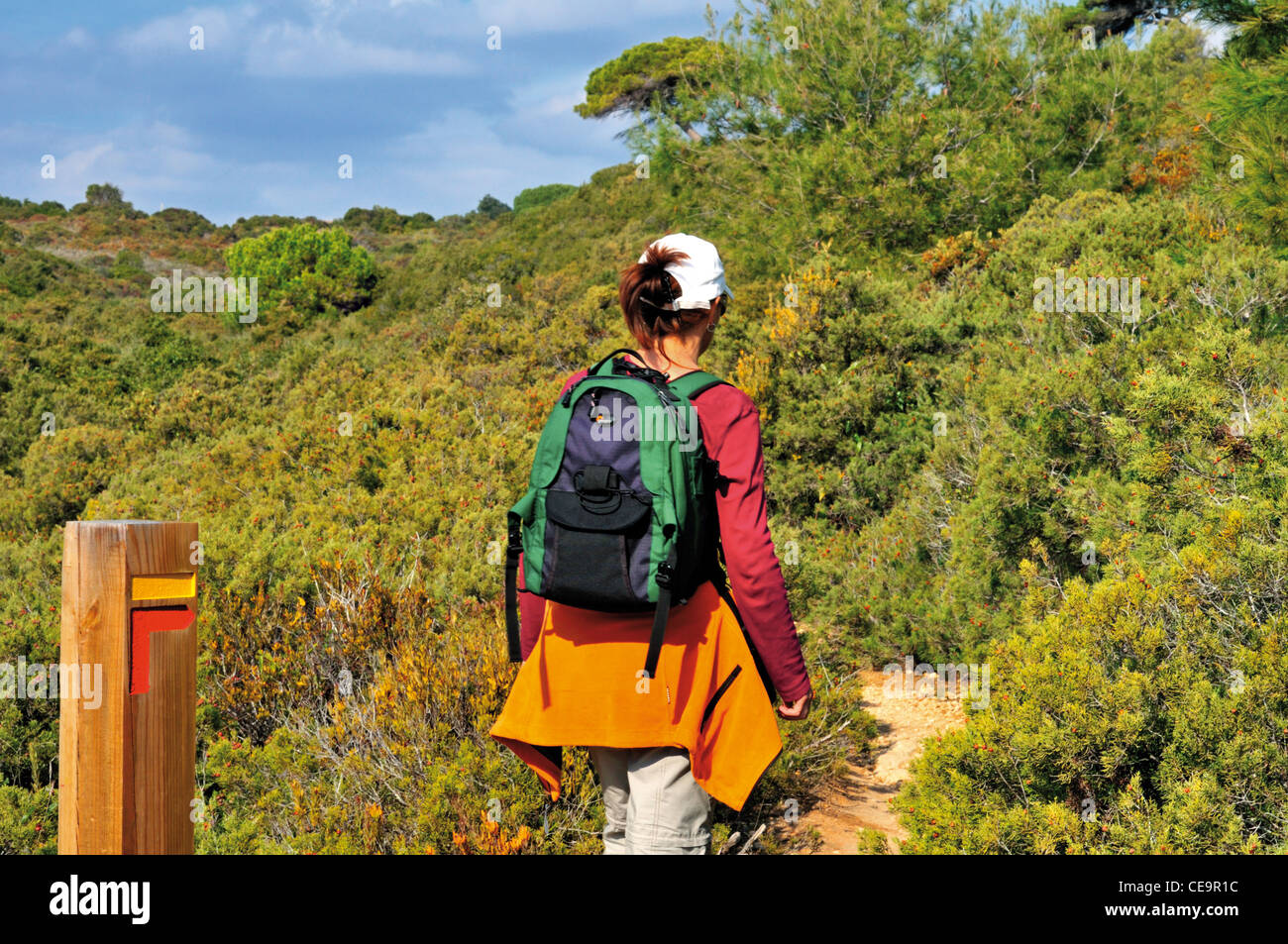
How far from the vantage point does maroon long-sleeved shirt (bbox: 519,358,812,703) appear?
1.95 metres

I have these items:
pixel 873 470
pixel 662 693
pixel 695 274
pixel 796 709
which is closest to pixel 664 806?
pixel 662 693

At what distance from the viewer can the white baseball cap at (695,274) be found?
2.12m

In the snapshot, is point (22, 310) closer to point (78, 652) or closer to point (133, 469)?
point (133, 469)

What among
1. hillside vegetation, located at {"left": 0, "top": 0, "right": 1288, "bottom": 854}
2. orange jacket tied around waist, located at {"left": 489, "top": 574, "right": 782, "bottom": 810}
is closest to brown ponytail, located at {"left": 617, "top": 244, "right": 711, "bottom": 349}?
orange jacket tied around waist, located at {"left": 489, "top": 574, "right": 782, "bottom": 810}

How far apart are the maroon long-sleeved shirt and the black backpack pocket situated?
0.76 feet

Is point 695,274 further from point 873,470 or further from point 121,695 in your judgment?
point 873,470

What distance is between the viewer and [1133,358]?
179 inches

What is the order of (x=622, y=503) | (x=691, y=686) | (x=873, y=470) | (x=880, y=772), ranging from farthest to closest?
(x=873, y=470), (x=880, y=772), (x=691, y=686), (x=622, y=503)

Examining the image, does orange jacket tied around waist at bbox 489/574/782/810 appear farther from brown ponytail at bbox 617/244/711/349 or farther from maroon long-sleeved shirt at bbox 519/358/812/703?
brown ponytail at bbox 617/244/711/349

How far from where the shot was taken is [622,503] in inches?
72.5

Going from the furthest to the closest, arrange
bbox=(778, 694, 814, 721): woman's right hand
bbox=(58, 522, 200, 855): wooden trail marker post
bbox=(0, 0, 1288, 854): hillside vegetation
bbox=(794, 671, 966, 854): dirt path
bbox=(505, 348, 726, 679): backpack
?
1. bbox=(794, 671, 966, 854): dirt path
2. bbox=(0, 0, 1288, 854): hillside vegetation
3. bbox=(778, 694, 814, 721): woman's right hand
4. bbox=(505, 348, 726, 679): backpack
5. bbox=(58, 522, 200, 855): wooden trail marker post

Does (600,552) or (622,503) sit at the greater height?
(622,503)

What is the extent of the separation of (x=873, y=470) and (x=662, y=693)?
5.12 m
